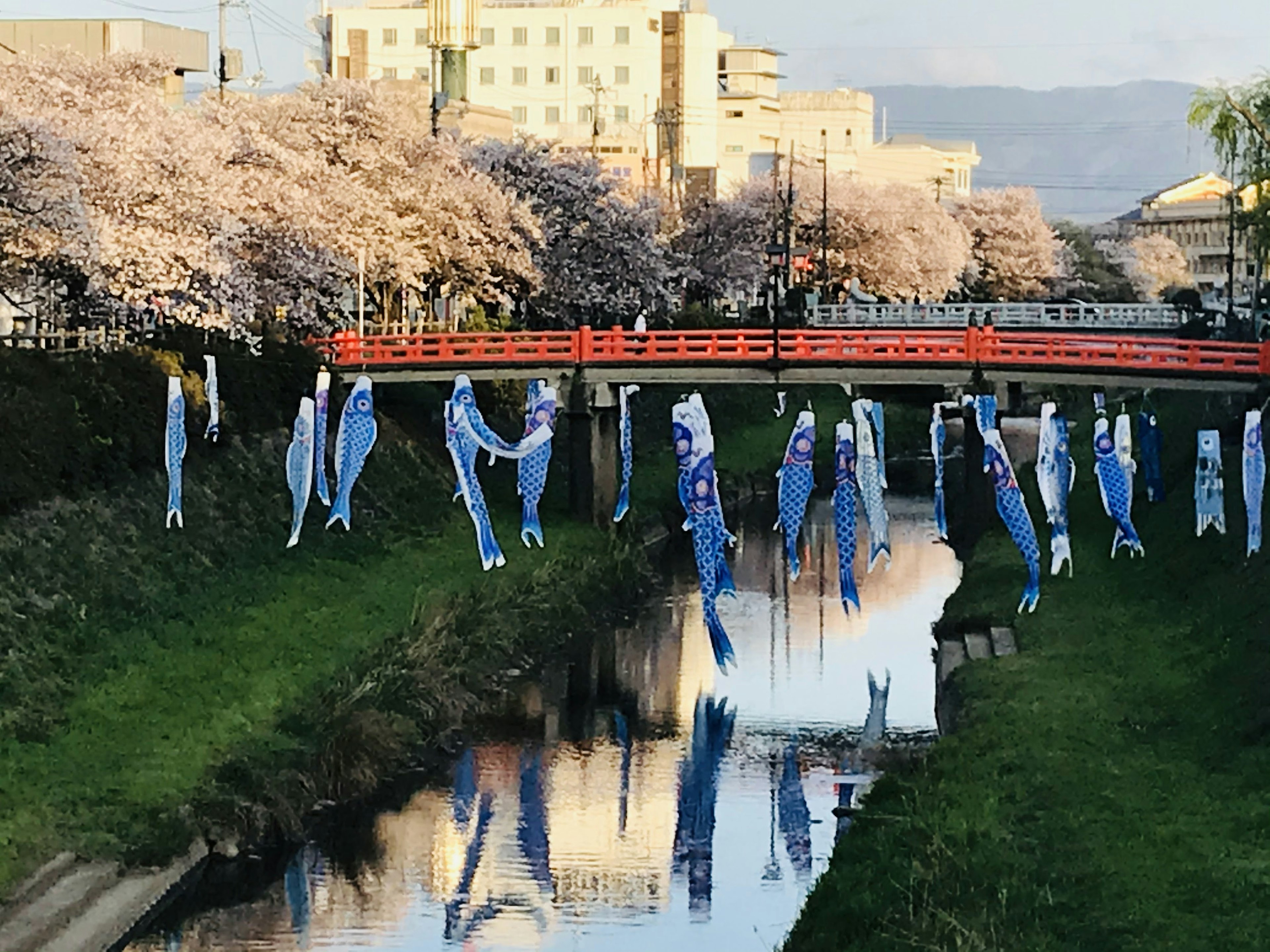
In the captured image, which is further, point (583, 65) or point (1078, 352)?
point (583, 65)

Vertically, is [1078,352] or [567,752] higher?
[1078,352]

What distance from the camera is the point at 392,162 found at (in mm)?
62250

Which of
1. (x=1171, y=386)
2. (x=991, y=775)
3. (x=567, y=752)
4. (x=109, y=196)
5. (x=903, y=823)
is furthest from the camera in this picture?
(x=1171, y=386)

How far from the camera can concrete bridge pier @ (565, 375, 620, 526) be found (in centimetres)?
5469

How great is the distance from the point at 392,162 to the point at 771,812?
3391 cm

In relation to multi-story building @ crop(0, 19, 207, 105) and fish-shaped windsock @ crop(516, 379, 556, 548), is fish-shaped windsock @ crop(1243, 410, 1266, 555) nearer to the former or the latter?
fish-shaped windsock @ crop(516, 379, 556, 548)

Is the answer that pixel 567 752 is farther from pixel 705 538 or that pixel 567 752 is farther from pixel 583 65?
pixel 583 65

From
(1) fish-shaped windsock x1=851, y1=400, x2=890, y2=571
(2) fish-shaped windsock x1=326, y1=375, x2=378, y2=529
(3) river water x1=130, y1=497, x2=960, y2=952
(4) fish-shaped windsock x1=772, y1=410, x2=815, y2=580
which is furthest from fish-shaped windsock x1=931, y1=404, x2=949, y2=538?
(2) fish-shaped windsock x1=326, y1=375, x2=378, y2=529

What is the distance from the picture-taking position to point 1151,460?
181 ft

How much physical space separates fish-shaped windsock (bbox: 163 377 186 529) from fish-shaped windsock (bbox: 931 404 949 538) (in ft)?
63.4

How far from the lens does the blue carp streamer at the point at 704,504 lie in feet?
130

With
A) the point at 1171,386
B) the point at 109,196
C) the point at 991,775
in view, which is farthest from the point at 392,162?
the point at 991,775

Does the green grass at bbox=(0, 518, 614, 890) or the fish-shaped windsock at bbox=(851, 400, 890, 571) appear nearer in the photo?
the green grass at bbox=(0, 518, 614, 890)

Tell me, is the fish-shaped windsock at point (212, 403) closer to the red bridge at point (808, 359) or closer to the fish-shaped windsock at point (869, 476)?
the red bridge at point (808, 359)
